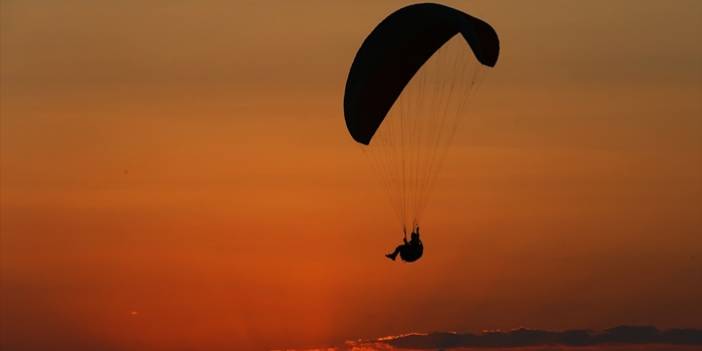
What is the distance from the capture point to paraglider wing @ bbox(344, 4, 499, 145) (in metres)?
89.3

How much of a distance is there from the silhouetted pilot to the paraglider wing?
17.4ft

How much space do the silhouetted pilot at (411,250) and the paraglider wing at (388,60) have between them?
17.4 feet

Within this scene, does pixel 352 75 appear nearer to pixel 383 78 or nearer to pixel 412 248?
pixel 383 78

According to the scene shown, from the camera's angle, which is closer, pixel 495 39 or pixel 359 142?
pixel 495 39

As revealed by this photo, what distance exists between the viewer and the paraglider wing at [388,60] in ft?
293

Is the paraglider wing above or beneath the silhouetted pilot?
above

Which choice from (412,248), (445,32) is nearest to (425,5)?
(445,32)

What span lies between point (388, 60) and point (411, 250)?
8440 millimetres

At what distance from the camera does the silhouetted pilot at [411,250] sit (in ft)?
287

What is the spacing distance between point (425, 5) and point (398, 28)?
6.17 feet

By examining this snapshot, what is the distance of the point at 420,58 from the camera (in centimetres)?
9112

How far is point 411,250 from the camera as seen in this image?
8781 cm

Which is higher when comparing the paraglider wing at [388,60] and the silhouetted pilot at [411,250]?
the paraglider wing at [388,60]

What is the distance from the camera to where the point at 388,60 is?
90375 millimetres
